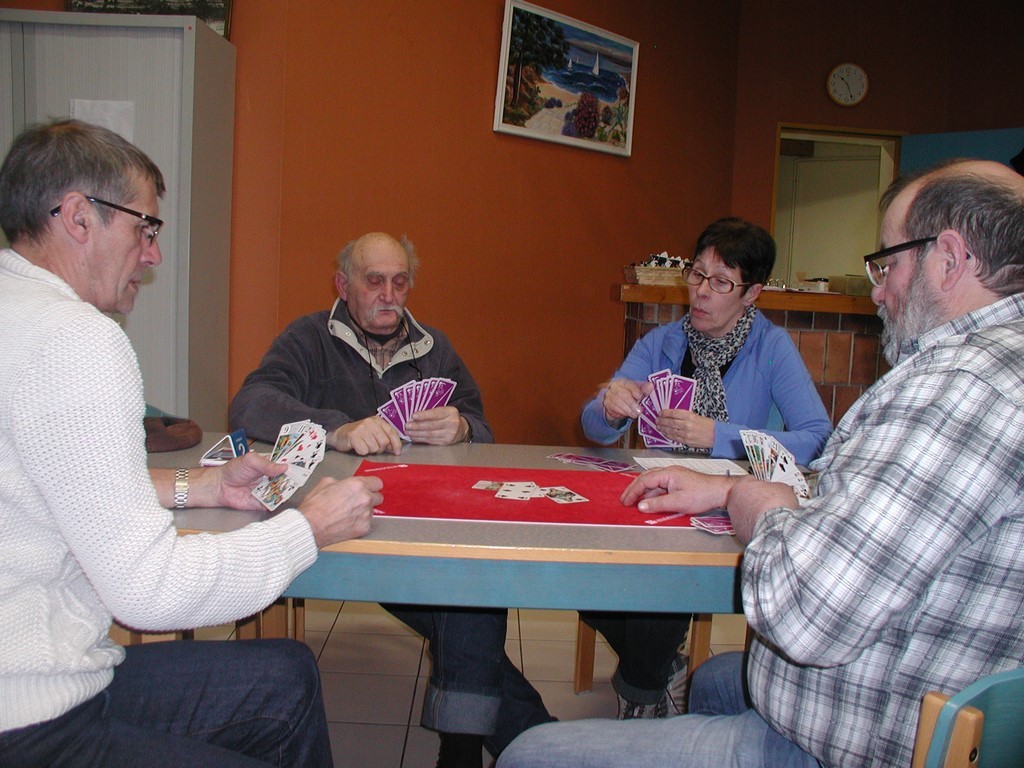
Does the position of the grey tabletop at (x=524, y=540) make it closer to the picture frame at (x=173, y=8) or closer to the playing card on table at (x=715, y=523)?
the playing card on table at (x=715, y=523)

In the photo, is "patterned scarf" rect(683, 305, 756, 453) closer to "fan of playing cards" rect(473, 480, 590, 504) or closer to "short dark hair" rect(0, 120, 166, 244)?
"fan of playing cards" rect(473, 480, 590, 504)

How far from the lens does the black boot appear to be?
76.1 inches

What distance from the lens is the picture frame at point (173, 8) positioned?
12.2 ft

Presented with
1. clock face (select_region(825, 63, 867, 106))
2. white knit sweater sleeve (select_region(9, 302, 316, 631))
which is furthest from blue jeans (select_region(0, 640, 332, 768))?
clock face (select_region(825, 63, 867, 106))

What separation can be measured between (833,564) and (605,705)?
6.13 ft

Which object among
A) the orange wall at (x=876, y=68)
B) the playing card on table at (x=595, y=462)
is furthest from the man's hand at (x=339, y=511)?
the orange wall at (x=876, y=68)

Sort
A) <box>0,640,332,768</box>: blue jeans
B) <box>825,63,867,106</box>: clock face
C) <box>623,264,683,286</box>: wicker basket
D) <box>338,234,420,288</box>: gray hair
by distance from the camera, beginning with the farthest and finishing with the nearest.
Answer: <box>825,63,867,106</box>: clock face
<box>623,264,683,286</box>: wicker basket
<box>338,234,420,288</box>: gray hair
<box>0,640,332,768</box>: blue jeans

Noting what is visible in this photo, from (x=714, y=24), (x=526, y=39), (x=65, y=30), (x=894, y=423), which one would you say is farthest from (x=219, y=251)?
(x=714, y=24)

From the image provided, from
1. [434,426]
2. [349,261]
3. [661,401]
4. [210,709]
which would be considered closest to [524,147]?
[349,261]

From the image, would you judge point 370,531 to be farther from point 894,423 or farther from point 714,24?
point 714,24

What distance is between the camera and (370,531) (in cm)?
146

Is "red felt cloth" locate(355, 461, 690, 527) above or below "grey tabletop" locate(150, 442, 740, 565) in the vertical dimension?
above

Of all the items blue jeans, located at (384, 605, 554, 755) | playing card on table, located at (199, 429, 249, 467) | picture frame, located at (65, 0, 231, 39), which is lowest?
blue jeans, located at (384, 605, 554, 755)

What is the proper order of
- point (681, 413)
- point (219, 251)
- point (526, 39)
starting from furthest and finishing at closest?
point (526, 39) → point (219, 251) → point (681, 413)
